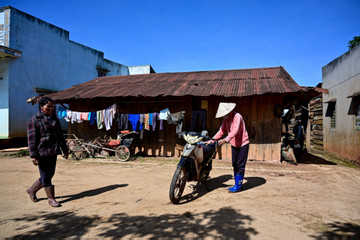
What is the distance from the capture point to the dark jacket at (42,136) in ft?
11.4

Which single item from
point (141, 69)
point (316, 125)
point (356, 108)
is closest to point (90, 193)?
point (356, 108)

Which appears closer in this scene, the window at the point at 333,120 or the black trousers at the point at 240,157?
the black trousers at the point at 240,157

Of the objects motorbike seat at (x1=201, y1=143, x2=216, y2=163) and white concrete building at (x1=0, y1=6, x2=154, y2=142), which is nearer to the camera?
motorbike seat at (x1=201, y1=143, x2=216, y2=163)

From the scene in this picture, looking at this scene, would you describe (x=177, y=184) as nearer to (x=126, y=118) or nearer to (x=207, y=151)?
(x=207, y=151)

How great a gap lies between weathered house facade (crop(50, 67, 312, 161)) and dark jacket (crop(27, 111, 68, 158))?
510cm

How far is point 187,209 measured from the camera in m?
3.53

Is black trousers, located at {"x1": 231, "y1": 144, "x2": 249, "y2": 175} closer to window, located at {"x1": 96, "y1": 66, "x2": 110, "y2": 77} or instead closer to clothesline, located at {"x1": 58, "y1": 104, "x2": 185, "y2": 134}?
clothesline, located at {"x1": 58, "y1": 104, "x2": 185, "y2": 134}

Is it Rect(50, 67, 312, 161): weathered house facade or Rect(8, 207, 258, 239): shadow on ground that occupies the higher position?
Rect(50, 67, 312, 161): weathered house facade

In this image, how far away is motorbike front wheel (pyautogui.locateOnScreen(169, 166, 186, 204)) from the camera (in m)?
3.56

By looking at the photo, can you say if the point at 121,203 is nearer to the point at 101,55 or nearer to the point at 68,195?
the point at 68,195

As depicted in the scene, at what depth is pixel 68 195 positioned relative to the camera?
14.2 ft

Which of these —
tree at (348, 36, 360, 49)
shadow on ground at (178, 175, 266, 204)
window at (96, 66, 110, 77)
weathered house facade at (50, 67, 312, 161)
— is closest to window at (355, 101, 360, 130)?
weathered house facade at (50, 67, 312, 161)

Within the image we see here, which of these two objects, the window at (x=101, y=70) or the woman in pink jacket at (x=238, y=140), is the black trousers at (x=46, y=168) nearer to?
the woman in pink jacket at (x=238, y=140)

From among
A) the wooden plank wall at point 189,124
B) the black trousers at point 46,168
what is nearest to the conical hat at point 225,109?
the black trousers at point 46,168
